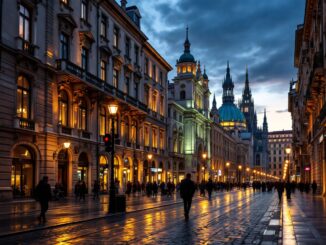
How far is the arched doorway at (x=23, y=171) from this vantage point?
3341cm

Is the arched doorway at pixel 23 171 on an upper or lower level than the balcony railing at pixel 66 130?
lower

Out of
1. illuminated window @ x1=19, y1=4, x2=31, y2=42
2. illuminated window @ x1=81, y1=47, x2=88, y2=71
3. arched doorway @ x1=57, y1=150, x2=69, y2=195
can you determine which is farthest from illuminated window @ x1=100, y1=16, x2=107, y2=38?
arched doorway @ x1=57, y1=150, x2=69, y2=195

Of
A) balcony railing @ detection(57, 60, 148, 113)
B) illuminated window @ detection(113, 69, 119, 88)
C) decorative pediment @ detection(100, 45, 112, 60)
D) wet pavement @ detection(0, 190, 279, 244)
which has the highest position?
decorative pediment @ detection(100, 45, 112, 60)

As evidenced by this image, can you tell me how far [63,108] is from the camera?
1586 inches

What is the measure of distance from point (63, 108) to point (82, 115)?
373 cm

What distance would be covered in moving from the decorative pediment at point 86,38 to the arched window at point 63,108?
581 centimetres

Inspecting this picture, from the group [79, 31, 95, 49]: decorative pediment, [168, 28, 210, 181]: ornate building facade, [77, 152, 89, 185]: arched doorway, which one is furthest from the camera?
[168, 28, 210, 181]: ornate building facade

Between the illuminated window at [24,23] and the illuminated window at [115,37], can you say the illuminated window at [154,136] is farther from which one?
the illuminated window at [24,23]

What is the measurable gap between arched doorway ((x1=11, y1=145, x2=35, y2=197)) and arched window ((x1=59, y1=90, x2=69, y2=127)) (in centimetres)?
531

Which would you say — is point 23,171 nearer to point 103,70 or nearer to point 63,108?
point 63,108

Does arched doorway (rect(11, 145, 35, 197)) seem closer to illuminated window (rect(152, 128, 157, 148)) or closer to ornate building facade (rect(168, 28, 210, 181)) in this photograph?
illuminated window (rect(152, 128, 157, 148))

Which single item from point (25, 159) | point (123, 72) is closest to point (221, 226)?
point (25, 159)

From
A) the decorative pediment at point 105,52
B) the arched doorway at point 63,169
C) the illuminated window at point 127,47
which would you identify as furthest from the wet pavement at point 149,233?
the illuminated window at point 127,47

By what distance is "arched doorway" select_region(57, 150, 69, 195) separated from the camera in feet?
129
